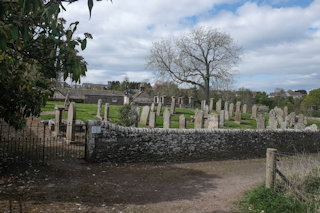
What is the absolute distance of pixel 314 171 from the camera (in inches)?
312

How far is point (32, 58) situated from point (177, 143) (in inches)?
265

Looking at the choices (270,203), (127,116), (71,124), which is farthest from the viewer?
(127,116)

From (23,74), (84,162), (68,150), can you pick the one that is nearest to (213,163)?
(84,162)

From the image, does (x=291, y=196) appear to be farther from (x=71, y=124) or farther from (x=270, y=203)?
(x=71, y=124)

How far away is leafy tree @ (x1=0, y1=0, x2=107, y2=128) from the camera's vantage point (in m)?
4.93

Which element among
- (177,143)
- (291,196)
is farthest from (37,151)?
(291,196)

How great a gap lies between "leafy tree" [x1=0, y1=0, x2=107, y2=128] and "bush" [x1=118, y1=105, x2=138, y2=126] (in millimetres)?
6419

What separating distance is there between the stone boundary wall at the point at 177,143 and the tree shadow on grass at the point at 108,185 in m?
0.62

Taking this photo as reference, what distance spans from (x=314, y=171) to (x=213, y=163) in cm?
425

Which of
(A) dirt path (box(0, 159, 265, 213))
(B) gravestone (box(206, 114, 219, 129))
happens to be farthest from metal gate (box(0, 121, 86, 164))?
(B) gravestone (box(206, 114, 219, 129))

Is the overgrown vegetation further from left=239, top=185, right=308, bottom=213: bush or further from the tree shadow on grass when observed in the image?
the tree shadow on grass

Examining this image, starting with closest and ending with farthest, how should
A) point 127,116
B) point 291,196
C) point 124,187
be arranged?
point 291,196, point 124,187, point 127,116

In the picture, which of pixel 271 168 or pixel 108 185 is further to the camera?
pixel 108 185

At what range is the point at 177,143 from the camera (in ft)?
36.8
